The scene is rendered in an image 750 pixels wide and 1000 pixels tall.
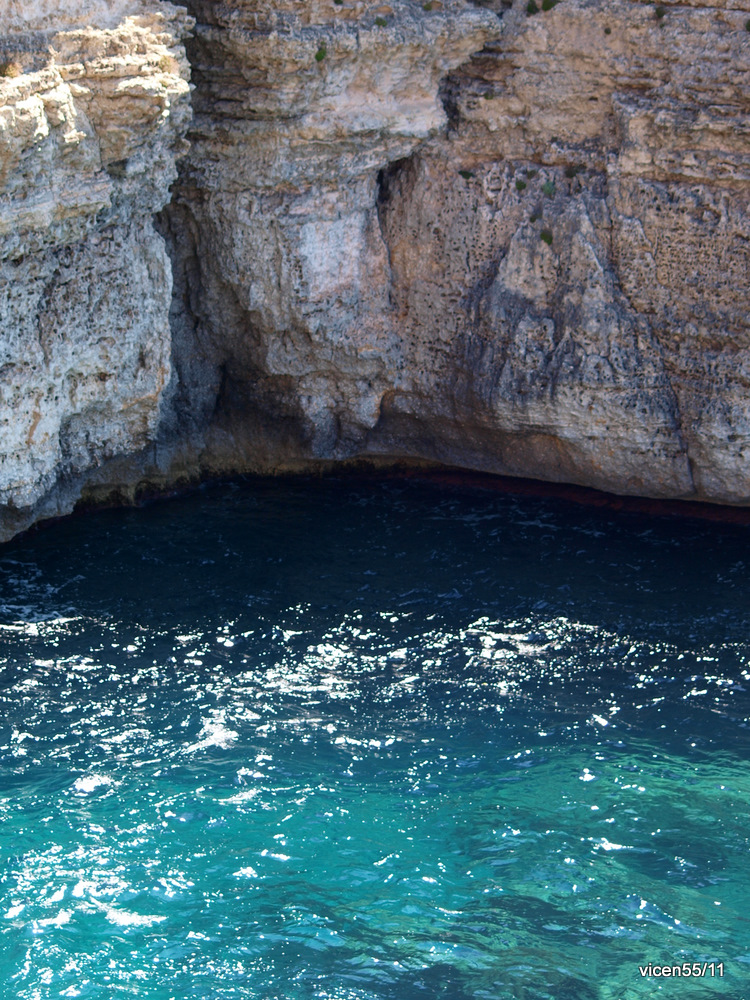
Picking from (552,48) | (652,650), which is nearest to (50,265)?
(552,48)

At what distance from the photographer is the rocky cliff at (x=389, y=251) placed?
2517cm

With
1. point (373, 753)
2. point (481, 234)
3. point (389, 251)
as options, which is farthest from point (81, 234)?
point (373, 753)

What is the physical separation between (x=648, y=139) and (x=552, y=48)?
10.7ft

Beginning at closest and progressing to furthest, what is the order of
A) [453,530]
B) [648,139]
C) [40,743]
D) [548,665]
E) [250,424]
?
[40,743] < [548,665] < [648,139] < [453,530] < [250,424]

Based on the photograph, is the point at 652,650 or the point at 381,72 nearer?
the point at 652,650

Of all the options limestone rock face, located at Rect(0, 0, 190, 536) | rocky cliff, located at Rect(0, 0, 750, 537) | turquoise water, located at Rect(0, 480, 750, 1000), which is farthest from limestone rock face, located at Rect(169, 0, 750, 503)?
turquoise water, located at Rect(0, 480, 750, 1000)

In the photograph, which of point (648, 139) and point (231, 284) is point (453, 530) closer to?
point (231, 284)

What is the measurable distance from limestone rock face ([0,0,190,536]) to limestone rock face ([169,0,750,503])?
2.36m

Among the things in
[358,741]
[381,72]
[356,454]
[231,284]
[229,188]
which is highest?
[381,72]

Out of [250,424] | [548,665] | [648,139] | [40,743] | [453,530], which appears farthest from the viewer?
[250,424]

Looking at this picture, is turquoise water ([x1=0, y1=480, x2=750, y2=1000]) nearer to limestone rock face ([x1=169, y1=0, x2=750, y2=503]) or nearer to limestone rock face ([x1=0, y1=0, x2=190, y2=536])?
limestone rock face ([x1=0, y1=0, x2=190, y2=536])

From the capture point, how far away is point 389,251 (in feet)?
99.1

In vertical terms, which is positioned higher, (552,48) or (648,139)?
(552,48)

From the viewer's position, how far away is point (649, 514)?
95.8 feet
